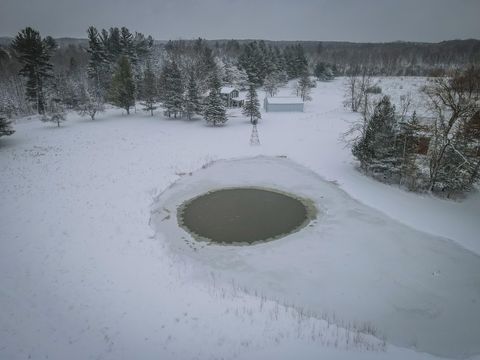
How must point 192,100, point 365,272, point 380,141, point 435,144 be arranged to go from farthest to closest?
point 192,100, point 380,141, point 435,144, point 365,272

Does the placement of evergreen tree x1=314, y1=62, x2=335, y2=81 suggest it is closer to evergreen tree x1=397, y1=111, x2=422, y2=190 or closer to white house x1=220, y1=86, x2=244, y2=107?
white house x1=220, y1=86, x2=244, y2=107

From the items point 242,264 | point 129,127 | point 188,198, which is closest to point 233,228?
point 242,264

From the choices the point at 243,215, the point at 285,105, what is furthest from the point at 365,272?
the point at 285,105

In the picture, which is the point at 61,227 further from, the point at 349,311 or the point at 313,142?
the point at 313,142

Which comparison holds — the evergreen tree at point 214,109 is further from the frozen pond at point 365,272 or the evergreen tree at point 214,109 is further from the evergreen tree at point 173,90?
the frozen pond at point 365,272

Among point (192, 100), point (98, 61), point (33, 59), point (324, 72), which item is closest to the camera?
point (33, 59)

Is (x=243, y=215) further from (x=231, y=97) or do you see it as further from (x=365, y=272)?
(x=231, y=97)

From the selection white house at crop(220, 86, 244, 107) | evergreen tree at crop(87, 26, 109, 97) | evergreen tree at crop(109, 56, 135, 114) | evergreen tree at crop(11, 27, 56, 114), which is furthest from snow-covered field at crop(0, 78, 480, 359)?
evergreen tree at crop(87, 26, 109, 97)
